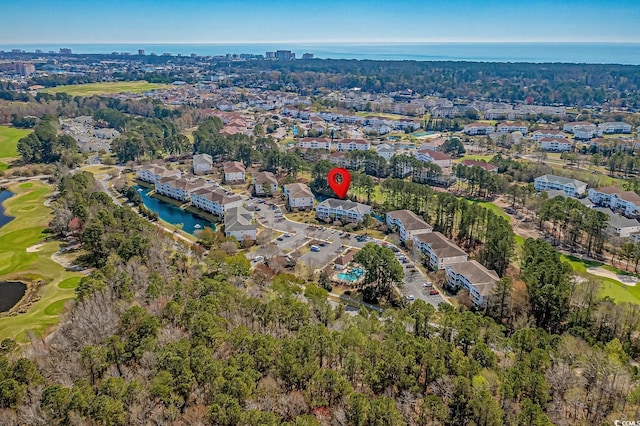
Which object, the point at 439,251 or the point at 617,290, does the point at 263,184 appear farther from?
the point at 617,290

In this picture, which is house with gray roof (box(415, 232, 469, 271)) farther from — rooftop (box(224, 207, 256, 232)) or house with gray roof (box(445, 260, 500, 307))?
rooftop (box(224, 207, 256, 232))

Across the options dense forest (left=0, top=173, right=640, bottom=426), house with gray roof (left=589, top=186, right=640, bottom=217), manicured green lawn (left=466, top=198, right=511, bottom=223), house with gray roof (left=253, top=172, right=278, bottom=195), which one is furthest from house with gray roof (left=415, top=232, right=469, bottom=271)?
house with gray roof (left=589, top=186, right=640, bottom=217)

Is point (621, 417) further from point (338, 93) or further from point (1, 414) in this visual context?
point (338, 93)

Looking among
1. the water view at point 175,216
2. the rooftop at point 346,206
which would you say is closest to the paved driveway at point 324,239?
the rooftop at point 346,206

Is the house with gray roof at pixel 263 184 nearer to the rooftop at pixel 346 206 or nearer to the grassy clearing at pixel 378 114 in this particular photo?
the rooftop at pixel 346 206

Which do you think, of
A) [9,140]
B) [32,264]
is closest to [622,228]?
[32,264]
